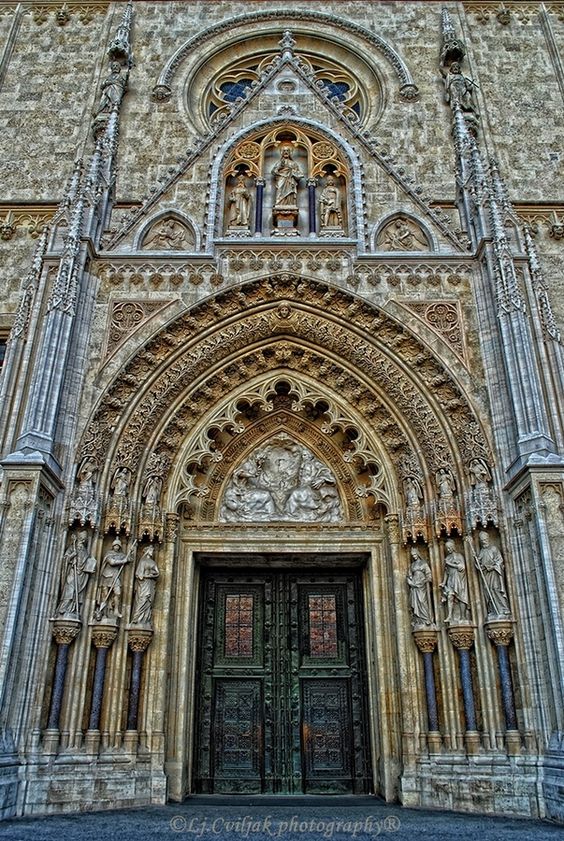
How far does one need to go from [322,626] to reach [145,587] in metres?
2.80

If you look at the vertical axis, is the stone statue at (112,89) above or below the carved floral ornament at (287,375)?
above

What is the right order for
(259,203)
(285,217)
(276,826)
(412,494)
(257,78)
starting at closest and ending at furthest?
1. (276,826)
2. (412,494)
3. (285,217)
4. (259,203)
5. (257,78)

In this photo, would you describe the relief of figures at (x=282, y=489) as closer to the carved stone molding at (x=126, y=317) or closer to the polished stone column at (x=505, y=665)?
the carved stone molding at (x=126, y=317)

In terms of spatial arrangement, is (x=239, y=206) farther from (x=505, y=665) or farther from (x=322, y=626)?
(x=505, y=665)

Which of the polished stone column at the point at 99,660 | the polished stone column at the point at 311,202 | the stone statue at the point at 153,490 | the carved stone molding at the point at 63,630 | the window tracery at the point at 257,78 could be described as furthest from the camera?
the window tracery at the point at 257,78

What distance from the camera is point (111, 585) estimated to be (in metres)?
9.16

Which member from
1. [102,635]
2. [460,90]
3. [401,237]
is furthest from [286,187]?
[102,635]

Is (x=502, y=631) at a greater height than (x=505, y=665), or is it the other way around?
(x=502, y=631)

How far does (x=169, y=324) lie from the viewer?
10.4 metres

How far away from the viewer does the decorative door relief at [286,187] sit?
37.9ft

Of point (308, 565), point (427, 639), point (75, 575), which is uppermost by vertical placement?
point (308, 565)

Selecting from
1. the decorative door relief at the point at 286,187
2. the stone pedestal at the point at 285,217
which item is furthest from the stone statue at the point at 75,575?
the stone pedestal at the point at 285,217

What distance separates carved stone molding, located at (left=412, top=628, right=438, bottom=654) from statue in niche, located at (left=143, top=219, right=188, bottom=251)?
6886 millimetres

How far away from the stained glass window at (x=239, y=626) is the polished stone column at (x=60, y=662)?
2.44 metres
